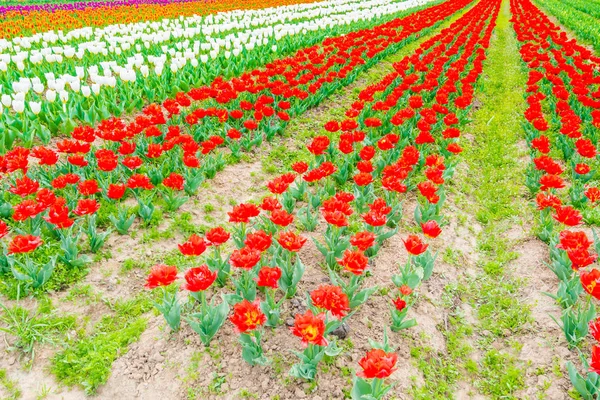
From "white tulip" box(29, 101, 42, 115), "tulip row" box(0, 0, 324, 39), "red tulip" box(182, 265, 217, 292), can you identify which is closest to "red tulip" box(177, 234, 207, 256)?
"red tulip" box(182, 265, 217, 292)

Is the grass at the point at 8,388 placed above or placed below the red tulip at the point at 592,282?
below

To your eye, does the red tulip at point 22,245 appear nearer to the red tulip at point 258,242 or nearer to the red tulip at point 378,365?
the red tulip at point 258,242

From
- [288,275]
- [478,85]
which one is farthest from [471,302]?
[478,85]

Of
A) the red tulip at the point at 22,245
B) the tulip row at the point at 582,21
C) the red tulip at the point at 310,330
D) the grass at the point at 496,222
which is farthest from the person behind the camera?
the tulip row at the point at 582,21

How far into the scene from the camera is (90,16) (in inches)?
704

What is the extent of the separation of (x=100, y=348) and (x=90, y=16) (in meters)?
18.4

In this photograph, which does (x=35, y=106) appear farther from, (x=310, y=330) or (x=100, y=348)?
(x=310, y=330)

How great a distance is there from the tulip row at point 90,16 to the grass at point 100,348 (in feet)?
42.8

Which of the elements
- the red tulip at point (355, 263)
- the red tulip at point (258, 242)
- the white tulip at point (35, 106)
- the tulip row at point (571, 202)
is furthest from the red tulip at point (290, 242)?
the white tulip at point (35, 106)

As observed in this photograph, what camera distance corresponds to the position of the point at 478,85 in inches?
426

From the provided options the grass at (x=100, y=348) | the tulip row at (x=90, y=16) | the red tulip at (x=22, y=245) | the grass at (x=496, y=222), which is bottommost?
the grass at (x=496, y=222)

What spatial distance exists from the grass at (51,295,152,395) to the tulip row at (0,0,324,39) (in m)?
13.1

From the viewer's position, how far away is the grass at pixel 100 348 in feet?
10.3

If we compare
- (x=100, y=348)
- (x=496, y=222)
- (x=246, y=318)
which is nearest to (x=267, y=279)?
(x=246, y=318)
